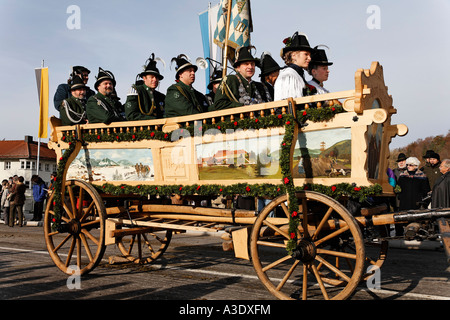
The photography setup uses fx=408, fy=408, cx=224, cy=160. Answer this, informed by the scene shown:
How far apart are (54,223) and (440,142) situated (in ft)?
120

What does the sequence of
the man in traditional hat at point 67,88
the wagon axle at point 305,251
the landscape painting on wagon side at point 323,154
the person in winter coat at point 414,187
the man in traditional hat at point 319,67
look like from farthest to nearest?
the person in winter coat at point 414,187 < the man in traditional hat at point 67,88 < the man in traditional hat at point 319,67 < the landscape painting on wagon side at point 323,154 < the wagon axle at point 305,251

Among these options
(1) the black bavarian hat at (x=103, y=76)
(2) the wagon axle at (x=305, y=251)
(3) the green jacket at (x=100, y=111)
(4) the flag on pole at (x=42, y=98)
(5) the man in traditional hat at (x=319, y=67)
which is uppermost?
(4) the flag on pole at (x=42, y=98)

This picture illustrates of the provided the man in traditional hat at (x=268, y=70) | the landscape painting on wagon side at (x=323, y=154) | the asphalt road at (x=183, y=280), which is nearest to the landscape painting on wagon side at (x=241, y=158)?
the landscape painting on wagon side at (x=323, y=154)

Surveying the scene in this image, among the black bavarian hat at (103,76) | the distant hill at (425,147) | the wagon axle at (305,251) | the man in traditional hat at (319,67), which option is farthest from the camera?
the distant hill at (425,147)

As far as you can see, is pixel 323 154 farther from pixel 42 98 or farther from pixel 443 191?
pixel 42 98

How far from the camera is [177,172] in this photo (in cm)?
536

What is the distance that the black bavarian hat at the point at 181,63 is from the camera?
259 inches

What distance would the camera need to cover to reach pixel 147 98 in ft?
22.6

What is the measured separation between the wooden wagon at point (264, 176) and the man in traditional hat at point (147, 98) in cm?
61

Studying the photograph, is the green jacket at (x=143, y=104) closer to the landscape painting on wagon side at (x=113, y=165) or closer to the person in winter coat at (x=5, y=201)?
the landscape painting on wagon side at (x=113, y=165)

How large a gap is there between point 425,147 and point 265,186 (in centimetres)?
3454
